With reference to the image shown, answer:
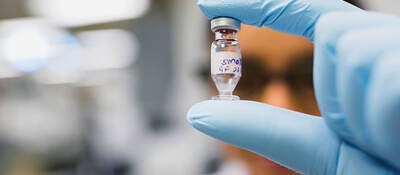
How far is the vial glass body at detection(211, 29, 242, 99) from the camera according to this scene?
0.67m

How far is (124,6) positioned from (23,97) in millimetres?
911

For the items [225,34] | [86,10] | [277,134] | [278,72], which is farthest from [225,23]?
[86,10]

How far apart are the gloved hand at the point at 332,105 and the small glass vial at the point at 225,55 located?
0.05ft

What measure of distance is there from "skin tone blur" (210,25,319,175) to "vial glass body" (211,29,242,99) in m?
0.62

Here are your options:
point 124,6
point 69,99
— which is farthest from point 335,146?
point 69,99

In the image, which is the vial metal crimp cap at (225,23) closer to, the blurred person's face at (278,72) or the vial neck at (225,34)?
the vial neck at (225,34)

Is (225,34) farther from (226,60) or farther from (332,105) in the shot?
(332,105)

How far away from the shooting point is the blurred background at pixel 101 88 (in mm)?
2293

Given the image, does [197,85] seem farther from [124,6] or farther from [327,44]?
[327,44]

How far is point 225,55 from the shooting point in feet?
2.20

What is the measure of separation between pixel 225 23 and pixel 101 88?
2.16 meters

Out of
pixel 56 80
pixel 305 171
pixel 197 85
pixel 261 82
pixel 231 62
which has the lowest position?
pixel 56 80

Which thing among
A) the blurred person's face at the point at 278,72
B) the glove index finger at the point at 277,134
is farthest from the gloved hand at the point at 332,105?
the blurred person's face at the point at 278,72

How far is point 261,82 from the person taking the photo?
4.42 ft
